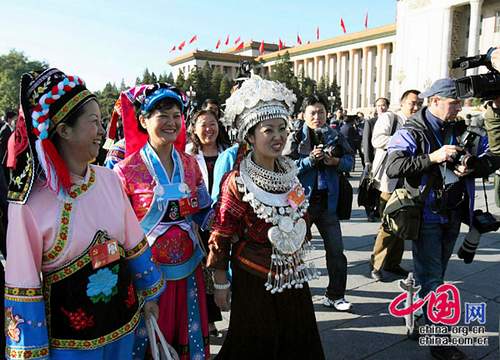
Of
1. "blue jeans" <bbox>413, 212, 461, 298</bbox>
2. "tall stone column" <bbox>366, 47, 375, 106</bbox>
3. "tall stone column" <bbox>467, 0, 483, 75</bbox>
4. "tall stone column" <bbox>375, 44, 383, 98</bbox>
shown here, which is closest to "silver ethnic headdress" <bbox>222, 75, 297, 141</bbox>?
"blue jeans" <bbox>413, 212, 461, 298</bbox>

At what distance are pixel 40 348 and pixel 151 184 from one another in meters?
1.05

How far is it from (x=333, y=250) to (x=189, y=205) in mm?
1791

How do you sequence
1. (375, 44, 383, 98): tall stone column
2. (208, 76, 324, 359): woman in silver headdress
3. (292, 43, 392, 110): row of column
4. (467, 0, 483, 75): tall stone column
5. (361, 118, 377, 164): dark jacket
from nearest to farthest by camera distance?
(208, 76, 324, 359): woman in silver headdress
(361, 118, 377, 164): dark jacket
(467, 0, 483, 75): tall stone column
(375, 44, 383, 98): tall stone column
(292, 43, 392, 110): row of column

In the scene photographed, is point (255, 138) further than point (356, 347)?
No

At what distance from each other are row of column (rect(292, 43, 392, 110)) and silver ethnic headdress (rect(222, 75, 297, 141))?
2510 inches

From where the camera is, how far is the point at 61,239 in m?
1.78

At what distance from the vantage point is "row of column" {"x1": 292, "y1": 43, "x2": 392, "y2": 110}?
205ft

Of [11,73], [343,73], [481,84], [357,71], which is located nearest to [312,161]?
[481,84]

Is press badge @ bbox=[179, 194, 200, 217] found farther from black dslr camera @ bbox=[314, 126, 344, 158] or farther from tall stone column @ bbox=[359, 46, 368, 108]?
tall stone column @ bbox=[359, 46, 368, 108]

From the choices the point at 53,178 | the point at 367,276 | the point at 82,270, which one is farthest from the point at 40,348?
the point at 367,276

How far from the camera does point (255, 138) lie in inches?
97.0

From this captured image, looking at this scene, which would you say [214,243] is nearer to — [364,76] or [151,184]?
[151,184]

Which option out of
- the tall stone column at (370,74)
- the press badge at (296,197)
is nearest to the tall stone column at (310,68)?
the tall stone column at (370,74)

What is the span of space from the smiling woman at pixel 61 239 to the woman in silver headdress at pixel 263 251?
2.23 ft
